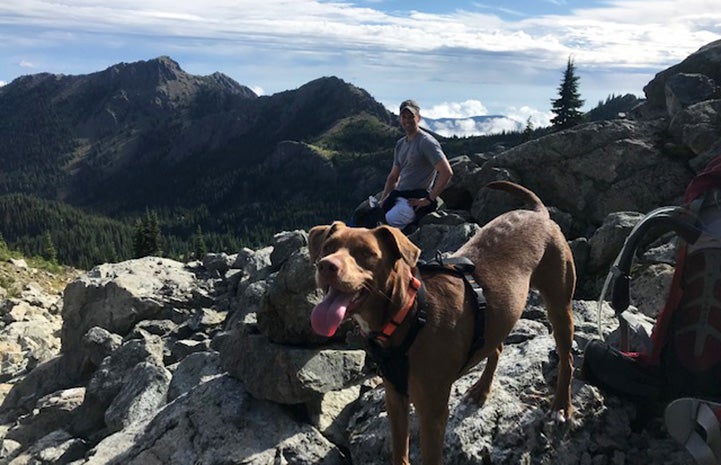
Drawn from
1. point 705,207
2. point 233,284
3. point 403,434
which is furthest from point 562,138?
point 403,434

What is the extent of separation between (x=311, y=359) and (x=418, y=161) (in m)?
4.48

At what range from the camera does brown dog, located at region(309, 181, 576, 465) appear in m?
4.68

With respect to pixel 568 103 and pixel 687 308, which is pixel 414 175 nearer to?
pixel 687 308

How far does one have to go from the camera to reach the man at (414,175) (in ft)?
32.7

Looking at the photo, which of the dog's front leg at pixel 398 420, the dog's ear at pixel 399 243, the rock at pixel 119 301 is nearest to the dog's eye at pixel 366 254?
the dog's ear at pixel 399 243

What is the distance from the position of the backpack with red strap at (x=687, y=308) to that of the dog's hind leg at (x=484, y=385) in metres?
1.41

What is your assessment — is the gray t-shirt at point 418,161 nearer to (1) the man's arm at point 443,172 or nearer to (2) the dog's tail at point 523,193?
(1) the man's arm at point 443,172

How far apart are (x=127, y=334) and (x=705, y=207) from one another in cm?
1773

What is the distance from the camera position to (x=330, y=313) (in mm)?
4371

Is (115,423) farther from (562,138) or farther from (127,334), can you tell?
(562,138)

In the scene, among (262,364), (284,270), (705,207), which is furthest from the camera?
(284,270)

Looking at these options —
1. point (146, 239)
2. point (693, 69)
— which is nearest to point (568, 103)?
point (693, 69)

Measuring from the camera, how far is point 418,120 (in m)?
10.1

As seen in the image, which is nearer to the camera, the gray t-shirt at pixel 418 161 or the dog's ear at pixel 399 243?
the dog's ear at pixel 399 243
